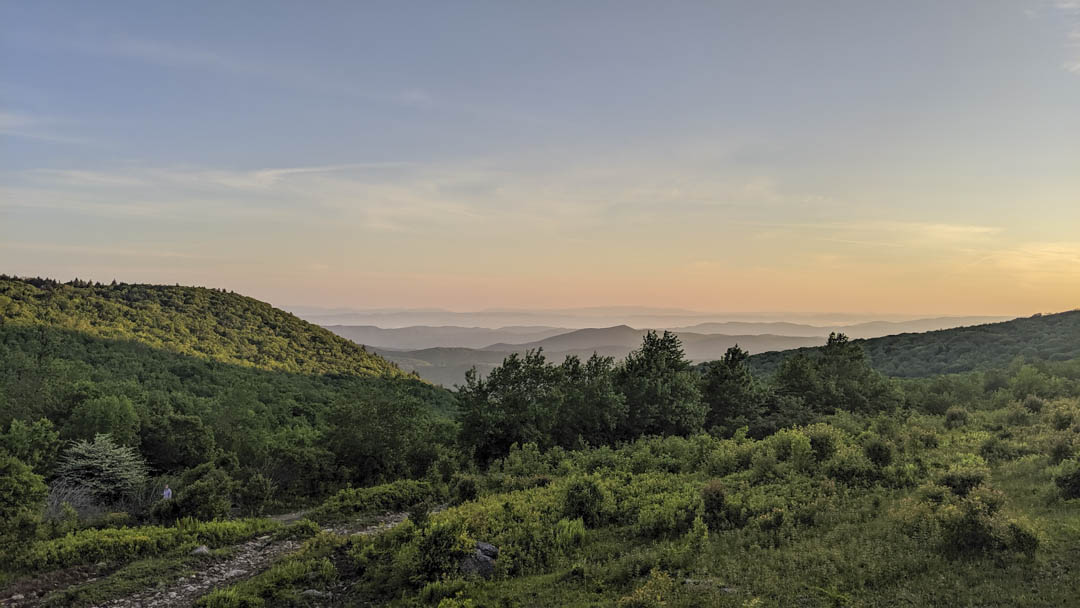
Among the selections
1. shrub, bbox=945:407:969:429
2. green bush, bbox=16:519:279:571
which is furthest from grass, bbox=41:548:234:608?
shrub, bbox=945:407:969:429

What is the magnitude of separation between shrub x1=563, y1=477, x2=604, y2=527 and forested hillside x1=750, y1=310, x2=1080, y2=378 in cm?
5187

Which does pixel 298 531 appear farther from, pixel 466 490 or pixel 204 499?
pixel 466 490

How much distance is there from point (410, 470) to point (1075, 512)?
27.8 metres

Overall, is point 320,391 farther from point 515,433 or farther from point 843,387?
point 843,387

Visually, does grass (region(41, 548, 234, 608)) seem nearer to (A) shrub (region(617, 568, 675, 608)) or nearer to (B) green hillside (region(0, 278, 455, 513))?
(B) green hillside (region(0, 278, 455, 513))

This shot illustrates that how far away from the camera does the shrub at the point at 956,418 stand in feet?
91.0

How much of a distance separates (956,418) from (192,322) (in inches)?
3671

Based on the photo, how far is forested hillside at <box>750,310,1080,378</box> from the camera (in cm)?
5362

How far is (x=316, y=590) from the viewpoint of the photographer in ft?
48.2

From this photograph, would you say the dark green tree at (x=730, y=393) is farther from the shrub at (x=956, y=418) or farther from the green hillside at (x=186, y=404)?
the green hillside at (x=186, y=404)

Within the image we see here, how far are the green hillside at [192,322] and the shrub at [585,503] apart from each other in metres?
62.8

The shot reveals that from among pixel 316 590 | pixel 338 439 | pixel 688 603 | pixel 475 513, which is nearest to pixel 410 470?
pixel 338 439

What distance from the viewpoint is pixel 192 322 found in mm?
80812

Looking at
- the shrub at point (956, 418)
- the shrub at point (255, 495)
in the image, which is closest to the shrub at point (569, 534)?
the shrub at point (255, 495)
